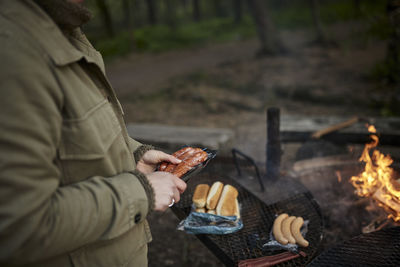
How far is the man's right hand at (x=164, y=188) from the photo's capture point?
4.50 ft

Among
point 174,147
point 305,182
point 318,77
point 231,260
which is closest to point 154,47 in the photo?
point 318,77

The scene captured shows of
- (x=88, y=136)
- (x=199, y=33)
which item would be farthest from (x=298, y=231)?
(x=199, y=33)

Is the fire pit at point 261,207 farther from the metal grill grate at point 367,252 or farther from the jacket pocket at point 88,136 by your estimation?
the jacket pocket at point 88,136

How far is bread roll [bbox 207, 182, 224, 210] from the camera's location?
7.69 ft

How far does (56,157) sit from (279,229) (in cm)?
178

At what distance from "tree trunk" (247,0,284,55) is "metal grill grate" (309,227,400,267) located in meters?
11.9

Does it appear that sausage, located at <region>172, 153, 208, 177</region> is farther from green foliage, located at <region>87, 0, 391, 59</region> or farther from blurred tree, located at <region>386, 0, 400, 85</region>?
green foliage, located at <region>87, 0, 391, 59</region>

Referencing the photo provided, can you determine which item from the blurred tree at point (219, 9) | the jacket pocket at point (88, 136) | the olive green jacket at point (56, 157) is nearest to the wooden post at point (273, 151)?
the olive green jacket at point (56, 157)

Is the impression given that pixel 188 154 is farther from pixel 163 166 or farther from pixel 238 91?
pixel 238 91

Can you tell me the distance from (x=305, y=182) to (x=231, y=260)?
6.28ft

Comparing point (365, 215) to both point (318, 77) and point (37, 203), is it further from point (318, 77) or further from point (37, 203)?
point (318, 77)

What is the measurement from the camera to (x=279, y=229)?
2.20 metres

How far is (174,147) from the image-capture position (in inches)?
185

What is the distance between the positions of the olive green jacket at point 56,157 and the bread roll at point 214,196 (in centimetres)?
104
